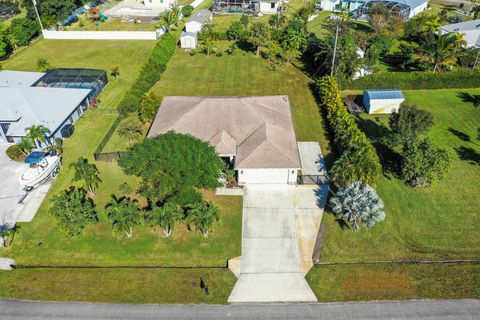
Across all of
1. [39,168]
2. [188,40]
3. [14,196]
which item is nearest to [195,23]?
[188,40]

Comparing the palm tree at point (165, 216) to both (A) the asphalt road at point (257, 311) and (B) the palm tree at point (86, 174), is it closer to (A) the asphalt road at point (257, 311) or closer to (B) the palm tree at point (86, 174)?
(A) the asphalt road at point (257, 311)

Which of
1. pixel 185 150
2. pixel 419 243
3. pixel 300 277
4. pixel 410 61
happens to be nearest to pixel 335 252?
pixel 300 277

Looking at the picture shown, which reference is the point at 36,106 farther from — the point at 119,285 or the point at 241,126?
the point at 119,285

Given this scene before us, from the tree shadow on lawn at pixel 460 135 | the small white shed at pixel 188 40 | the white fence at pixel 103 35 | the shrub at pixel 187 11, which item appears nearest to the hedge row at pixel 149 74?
the small white shed at pixel 188 40

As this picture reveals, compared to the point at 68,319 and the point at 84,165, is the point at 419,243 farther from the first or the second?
the point at 84,165

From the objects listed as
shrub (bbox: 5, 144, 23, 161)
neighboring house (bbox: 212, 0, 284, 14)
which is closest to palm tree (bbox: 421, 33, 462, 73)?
neighboring house (bbox: 212, 0, 284, 14)

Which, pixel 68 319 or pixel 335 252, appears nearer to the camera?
pixel 68 319
